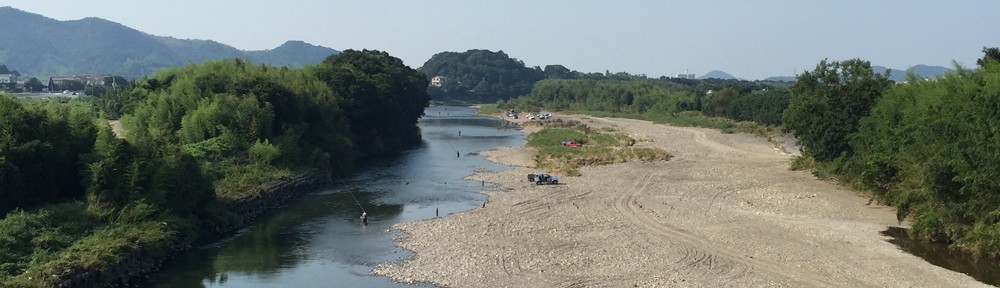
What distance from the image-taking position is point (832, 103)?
168ft

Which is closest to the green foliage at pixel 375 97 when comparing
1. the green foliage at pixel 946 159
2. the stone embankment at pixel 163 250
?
the stone embankment at pixel 163 250

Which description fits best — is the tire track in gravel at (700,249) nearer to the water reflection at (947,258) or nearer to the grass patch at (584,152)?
the water reflection at (947,258)

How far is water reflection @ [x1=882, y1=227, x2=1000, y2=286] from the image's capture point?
28469mm

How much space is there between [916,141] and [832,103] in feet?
47.1

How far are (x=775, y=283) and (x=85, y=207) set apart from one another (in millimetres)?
25051

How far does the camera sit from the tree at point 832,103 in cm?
4938

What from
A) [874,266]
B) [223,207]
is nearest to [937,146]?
Answer: [874,266]

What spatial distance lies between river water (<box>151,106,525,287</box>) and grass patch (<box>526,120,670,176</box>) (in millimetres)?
4976

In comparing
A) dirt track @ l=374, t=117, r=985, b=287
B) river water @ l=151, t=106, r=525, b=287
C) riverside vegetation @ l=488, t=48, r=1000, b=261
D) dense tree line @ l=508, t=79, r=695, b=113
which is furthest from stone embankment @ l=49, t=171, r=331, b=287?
dense tree line @ l=508, t=79, r=695, b=113

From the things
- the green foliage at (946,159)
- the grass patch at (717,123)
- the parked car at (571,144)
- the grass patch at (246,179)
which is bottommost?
the grass patch at (717,123)

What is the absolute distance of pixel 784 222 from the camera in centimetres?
3838

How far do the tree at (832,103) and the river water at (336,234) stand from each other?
22.0m

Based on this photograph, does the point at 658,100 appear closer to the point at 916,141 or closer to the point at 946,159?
the point at 916,141

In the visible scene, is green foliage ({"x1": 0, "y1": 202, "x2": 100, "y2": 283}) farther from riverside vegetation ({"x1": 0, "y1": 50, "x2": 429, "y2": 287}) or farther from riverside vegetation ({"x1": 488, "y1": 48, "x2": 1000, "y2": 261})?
riverside vegetation ({"x1": 488, "y1": 48, "x2": 1000, "y2": 261})
